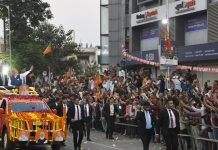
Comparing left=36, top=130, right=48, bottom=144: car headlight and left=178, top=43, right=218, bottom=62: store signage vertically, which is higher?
left=178, top=43, right=218, bottom=62: store signage

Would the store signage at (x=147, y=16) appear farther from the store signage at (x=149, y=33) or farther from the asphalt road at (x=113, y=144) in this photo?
the asphalt road at (x=113, y=144)

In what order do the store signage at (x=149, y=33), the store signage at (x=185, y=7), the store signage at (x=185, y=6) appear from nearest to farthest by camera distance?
the store signage at (x=185, y=7) → the store signage at (x=185, y=6) → the store signage at (x=149, y=33)

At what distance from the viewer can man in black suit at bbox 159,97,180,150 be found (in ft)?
51.1

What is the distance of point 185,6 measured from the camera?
39.1 m

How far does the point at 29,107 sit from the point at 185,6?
23073mm

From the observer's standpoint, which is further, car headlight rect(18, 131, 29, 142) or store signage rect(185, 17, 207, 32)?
store signage rect(185, 17, 207, 32)

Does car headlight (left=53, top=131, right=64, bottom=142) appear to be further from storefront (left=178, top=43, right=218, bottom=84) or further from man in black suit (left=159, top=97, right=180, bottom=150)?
storefront (left=178, top=43, right=218, bottom=84)

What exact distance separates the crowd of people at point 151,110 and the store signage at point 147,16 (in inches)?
533

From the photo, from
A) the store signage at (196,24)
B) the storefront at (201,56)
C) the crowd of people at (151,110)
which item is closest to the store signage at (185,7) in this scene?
the store signage at (196,24)

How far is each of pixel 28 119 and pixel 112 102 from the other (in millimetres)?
6977

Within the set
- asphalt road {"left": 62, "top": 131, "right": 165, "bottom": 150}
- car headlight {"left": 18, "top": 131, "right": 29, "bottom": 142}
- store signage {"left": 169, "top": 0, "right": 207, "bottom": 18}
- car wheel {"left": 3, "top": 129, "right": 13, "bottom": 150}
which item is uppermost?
store signage {"left": 169, "top": 0, "right": 207, "bottom": 18}

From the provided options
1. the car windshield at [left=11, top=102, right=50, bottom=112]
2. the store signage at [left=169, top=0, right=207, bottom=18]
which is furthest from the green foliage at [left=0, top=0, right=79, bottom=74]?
the car windshield at [left=11, top=102, right=50, bottom=112]

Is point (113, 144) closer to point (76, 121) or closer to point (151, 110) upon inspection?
point (151, 110)

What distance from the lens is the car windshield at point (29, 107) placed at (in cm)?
1838
